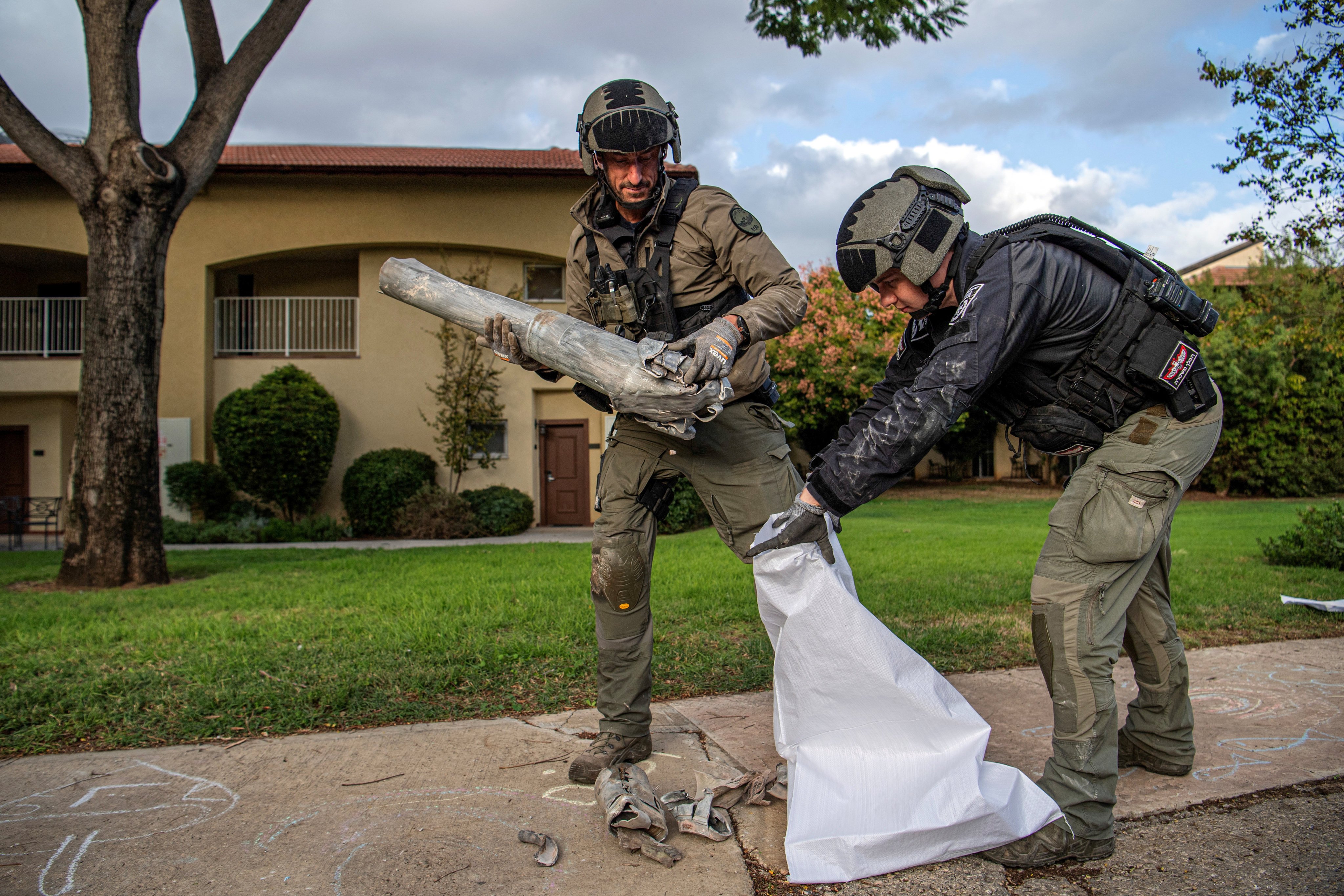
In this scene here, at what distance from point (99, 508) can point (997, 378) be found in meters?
7.92

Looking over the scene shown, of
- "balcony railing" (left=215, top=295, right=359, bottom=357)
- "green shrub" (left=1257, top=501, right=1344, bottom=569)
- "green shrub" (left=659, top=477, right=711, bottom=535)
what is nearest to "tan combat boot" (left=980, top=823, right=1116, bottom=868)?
"green shrub" (left=1257, top=501, right=1344, bottom=569)

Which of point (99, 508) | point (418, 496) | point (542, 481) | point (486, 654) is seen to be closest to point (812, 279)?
point (542, 481)

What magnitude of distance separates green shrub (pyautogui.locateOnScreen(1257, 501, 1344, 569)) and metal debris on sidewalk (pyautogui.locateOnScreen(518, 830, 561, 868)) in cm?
796

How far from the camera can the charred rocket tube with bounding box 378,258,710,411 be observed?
8.66 ft

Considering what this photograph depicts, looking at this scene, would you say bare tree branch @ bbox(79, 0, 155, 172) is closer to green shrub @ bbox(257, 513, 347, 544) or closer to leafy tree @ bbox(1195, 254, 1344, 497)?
green shrub @ bbox(257, 513, 347, 544)

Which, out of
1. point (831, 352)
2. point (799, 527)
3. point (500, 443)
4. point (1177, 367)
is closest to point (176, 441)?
point (500, 443)

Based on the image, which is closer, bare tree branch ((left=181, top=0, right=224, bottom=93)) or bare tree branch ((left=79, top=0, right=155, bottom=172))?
bare tree branch ((left=79, top=0, right=155, bottom=172))

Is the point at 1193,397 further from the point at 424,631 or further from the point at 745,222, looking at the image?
the point at 424,631

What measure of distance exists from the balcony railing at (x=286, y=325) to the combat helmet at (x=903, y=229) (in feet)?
49.9

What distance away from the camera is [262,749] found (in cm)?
310

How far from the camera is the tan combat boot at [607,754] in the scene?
9.23 ft

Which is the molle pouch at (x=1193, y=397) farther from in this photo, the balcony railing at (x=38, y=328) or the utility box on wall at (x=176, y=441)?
the balcony railing at (x=38, y=328)

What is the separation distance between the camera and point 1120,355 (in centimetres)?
244

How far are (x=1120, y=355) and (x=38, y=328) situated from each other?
20.3 meters
